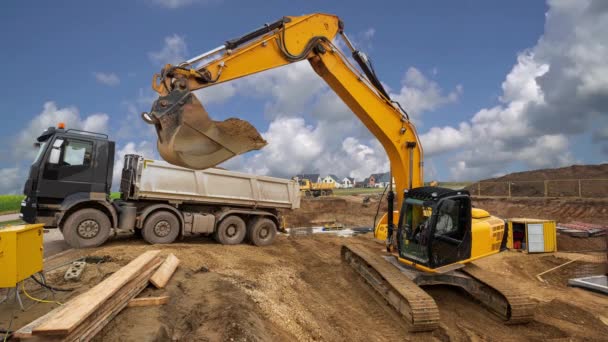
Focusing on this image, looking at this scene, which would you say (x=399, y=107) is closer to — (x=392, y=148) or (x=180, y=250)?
(x=392, y=148)

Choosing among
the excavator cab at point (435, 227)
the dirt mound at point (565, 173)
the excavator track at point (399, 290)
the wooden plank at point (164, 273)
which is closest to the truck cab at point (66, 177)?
the wooden plank at point (164, 273)

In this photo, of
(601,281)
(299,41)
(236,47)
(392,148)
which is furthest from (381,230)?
(601,281)

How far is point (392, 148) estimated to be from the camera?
331 inches

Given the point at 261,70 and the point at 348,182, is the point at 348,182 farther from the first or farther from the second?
the point at 261,70

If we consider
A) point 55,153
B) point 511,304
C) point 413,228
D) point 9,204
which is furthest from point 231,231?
point 9,204

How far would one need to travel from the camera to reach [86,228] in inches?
362

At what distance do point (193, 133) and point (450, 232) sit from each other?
4783 millimetres

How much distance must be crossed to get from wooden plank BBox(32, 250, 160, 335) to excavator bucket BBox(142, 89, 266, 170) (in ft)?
5.65

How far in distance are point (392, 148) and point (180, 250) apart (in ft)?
18.6

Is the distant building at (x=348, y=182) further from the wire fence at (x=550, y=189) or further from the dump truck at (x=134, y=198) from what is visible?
the dump truck at (x=134, y=198)

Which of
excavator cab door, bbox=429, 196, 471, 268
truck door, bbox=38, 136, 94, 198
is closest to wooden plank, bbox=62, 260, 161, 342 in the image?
excavator cab door, bbox=429, 196, 471, 268

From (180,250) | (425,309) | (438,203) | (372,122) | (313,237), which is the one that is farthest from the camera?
(313,237)

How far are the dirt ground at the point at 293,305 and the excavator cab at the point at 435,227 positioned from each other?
102 centimetres

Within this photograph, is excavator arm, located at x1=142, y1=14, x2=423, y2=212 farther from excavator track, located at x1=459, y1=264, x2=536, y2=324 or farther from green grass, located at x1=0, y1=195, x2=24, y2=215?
green grass, located at x1=0, y1=195, x2=24, y2=215
